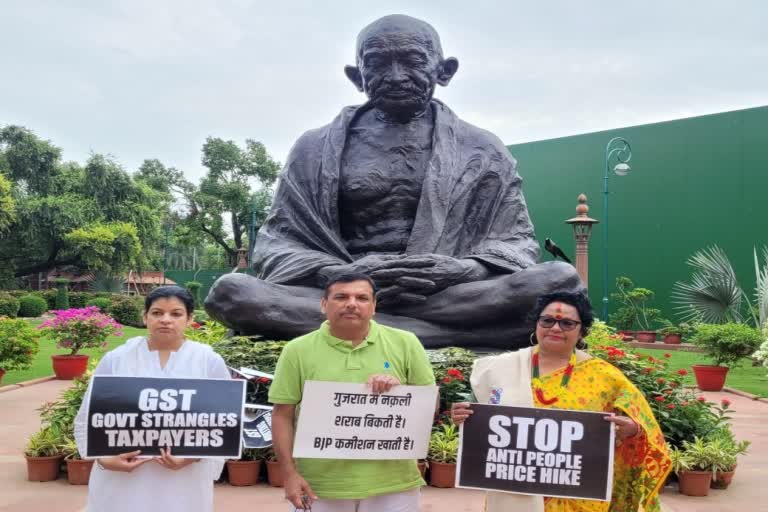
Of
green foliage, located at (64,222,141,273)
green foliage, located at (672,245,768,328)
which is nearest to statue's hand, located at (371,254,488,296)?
green foliage, located at (672,245,768,328)

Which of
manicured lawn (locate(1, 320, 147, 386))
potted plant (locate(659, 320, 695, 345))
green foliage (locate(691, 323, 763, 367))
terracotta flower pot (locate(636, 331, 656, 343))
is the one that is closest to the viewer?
green foliage (locate(691, 323, 763, 367))

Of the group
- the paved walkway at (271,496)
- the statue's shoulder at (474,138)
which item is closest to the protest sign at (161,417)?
the paved walkway at (271,496)

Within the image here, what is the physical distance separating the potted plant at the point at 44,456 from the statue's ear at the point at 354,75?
A: 3.54 metres

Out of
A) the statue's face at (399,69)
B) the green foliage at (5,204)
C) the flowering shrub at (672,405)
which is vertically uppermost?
the green foliage at (5,204)

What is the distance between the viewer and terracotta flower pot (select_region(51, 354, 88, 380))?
30.9ft

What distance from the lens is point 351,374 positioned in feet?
7.32

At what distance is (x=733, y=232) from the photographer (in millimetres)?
15828

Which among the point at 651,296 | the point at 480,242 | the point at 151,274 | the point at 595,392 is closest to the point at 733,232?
the point at 651,296

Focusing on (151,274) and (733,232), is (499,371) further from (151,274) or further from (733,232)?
(151,274)

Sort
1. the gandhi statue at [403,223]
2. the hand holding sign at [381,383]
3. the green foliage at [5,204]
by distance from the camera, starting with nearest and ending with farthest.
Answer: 1. the hand holding sign at [381,383]
2. the gandhi statue at [403,223]
3. the green foliage at [5,204]

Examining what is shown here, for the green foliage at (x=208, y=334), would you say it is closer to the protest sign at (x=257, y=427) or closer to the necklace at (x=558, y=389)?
the protest sign at (x=257, y=427)

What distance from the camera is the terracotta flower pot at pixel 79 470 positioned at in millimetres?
4004

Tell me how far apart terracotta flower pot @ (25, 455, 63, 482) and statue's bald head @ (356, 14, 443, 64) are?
11.8 ft

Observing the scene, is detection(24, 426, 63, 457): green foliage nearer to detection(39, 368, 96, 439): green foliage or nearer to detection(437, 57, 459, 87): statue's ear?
detection(39, 368, 96, 439): green foliage
